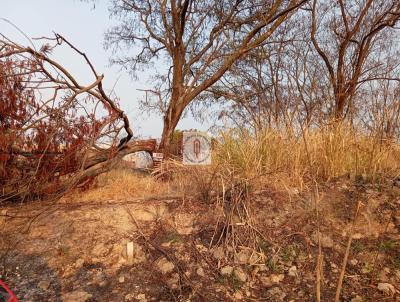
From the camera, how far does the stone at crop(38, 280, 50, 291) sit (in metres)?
3.12

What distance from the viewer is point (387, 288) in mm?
2881

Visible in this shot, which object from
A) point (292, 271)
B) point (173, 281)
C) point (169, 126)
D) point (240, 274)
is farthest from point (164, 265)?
point (169, 126)

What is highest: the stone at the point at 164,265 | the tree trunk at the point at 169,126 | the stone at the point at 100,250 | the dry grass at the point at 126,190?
the tree trunk at the point at 169,126

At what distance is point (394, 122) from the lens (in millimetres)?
4699

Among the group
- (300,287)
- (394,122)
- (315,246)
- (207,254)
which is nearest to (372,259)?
(315,246)

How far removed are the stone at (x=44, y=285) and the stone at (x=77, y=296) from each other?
0.24 meters

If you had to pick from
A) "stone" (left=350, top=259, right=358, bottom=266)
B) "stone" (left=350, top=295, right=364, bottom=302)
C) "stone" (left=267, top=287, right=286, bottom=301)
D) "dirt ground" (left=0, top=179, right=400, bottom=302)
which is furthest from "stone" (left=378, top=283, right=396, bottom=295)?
"stone" (left=267, top=287, right=286, bottom=301)

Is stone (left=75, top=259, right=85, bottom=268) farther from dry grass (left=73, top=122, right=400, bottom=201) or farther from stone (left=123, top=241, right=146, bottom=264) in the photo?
dry grass (left=73, top=122, right=400, bottom=201)

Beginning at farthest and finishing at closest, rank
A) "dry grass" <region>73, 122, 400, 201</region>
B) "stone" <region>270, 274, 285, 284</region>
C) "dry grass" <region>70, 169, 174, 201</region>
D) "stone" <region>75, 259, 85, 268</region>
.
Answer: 1. "dry grass" <region>70, 169, 174, 201</region>
2. "dry grass" <region>73, 122, 400, 201</region>
3. "stone" <region>75, 259, 85, 268</region>
4. "stone" <region>270, 274, 285, 284</region>

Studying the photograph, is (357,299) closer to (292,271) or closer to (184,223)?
(292,271)

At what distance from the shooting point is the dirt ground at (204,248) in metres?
3.03

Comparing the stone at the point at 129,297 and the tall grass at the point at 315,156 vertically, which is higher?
the tall grass at the point at 315,156

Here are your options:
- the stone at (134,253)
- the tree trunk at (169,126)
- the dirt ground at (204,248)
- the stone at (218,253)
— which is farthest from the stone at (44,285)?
the tree trunk at (169,126)

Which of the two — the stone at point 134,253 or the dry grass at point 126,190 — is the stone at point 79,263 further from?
the dry grass at point 126,190
